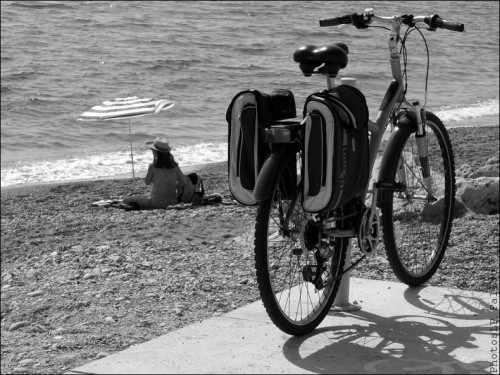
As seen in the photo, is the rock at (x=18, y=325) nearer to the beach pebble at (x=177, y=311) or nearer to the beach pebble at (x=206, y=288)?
the beach pebble at (x=177, y=311)

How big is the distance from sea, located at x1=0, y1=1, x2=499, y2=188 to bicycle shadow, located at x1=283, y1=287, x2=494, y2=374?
1158 cm

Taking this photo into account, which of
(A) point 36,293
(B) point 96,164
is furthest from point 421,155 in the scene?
(B) point 96,164

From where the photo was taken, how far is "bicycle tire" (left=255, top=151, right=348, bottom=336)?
400 centimetres

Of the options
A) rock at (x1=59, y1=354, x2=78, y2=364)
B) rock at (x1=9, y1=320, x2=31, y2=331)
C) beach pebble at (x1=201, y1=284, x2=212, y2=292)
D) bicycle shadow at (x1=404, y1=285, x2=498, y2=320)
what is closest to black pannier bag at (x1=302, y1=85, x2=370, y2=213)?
bicycle shadow at (x1=404, y1=285, x2=498, y2=320)

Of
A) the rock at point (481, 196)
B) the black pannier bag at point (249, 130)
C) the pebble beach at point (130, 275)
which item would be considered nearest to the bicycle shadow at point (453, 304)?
the pebble beach at point (130, 275)

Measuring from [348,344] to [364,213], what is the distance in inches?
25.9

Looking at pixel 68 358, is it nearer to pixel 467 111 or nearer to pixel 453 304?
pixel 453 304

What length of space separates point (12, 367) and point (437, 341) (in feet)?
7.23

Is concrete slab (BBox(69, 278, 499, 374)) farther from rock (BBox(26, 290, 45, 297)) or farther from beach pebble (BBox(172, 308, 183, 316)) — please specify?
rock (BBox(26, 290, 45, 297))

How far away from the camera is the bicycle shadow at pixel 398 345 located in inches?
150

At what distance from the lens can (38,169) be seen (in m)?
16.7

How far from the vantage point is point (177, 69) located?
28.2 meters

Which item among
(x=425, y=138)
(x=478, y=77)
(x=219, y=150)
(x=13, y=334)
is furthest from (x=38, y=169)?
(x=478, y=77)

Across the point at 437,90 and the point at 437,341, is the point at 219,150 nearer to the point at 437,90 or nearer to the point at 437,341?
the point at 437,90
